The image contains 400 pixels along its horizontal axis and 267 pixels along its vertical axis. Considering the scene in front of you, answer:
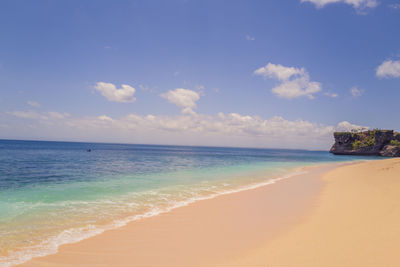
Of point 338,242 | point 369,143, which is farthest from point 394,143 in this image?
point 338,242

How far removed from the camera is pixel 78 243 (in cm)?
Answer: 551

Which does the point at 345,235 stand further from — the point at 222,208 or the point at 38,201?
the point at 38,201

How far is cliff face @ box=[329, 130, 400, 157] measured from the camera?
A: 85675mm

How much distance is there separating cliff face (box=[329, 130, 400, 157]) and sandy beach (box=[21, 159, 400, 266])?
107 m

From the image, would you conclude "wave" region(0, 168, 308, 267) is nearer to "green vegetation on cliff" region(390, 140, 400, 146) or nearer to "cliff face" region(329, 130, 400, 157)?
"cliff face" region(329, 130, 400, 157)

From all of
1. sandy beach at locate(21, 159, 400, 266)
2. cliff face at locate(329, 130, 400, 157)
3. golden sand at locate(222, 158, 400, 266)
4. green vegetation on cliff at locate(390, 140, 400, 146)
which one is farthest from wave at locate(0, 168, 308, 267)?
green vegetation on cliff at locate(390, 140, 400, 146)

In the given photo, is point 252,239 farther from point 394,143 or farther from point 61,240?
point 394,143

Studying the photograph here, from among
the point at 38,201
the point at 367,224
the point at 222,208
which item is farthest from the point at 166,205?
the point at 367,224

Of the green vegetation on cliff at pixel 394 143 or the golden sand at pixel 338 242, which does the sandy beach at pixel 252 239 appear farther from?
the green vegetation on cliff at pixel 394 143

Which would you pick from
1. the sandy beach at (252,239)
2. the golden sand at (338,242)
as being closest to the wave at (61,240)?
the sandy beach at (252,239)

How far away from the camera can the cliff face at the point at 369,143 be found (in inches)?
3373

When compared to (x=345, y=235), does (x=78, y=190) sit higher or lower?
lower

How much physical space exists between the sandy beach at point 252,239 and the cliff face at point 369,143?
107 meters

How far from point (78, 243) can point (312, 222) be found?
7.45m
